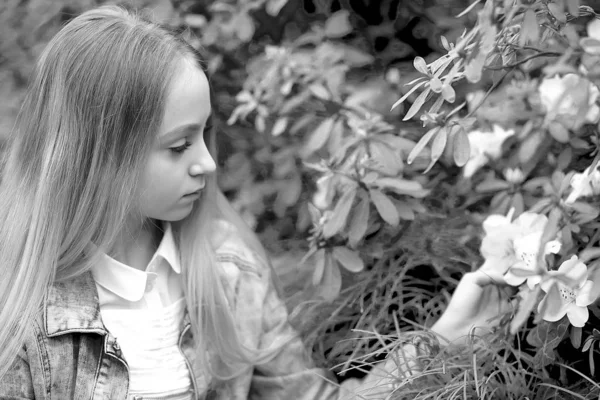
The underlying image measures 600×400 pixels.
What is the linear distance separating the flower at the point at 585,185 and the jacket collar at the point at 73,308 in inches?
29.2

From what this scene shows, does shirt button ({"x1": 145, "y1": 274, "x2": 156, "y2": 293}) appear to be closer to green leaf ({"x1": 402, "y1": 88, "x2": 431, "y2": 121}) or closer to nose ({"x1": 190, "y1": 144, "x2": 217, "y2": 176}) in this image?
nose ({"x1": 190, "y1": 144, "x2": 217, "y2": 176})

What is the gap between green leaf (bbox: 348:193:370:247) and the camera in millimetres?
1429

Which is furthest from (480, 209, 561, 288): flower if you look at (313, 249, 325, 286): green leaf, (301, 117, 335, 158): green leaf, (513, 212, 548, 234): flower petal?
(301, 117, 335, 158): green leaf

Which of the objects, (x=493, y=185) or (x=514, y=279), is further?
(x=493, y=185)

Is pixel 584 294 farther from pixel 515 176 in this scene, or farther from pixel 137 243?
pixel 137 243

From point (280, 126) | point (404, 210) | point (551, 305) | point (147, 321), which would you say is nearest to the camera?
point (551, 305)

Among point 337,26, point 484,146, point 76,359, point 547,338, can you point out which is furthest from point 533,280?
point 337,26

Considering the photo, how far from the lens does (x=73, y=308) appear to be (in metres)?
1.31

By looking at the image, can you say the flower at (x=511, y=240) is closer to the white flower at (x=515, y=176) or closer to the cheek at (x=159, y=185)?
the white flower at (x=515, y=176)

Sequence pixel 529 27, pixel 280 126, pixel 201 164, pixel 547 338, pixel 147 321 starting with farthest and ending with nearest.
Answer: pixel 280 126, pixel 147 321, pixel 201 164, pixel 547 338, pixel 529 27

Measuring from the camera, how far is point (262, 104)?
187 cm

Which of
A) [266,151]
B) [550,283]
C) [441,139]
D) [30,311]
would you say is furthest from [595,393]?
[266,151]

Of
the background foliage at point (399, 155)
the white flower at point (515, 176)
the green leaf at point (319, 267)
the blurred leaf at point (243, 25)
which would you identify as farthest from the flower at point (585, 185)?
the blurred leaf at point (243, 25)

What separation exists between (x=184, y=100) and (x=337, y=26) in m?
0.58
